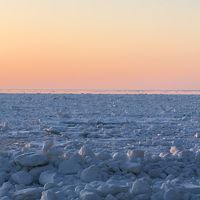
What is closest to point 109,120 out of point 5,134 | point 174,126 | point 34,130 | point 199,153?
point 174,126

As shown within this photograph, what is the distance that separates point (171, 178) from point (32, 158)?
1.69 m

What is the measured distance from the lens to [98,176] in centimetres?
689

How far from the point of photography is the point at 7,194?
6441 millimetres

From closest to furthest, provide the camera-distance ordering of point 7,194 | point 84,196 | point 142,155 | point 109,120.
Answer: point 84,196 → point 7,194 → point 142,155 → point 109,120

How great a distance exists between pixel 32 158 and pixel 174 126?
8495 millimetres

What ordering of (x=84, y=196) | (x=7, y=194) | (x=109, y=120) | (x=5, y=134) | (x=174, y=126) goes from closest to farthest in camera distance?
1. (x=84, y=196)
2. (x=7, y=194)
3. (x=5, y=134)
4. (x=174, y=126)
5. (x=109, y=120)

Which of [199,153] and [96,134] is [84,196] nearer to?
[199,153]

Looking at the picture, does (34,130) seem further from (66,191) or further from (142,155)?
(66,191)

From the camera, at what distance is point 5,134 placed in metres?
12.7

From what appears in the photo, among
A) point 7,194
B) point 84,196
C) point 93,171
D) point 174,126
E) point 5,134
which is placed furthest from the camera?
point 174,126

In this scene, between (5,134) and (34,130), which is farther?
(34,130)

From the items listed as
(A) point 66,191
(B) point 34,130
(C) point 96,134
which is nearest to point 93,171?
(A) point 66,191

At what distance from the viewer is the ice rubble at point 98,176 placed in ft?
19.6

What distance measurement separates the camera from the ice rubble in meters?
5.99
